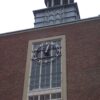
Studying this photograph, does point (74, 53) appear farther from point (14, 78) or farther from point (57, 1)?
point (57, 1)

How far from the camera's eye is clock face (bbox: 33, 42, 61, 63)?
73.6 feet

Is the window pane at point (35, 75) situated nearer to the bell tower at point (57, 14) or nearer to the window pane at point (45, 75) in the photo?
the window pane at point (45, 75)

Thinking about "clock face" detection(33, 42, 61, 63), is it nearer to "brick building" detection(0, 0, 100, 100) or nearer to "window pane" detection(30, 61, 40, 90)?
"brick building" detection(0, 0, 100, 100)

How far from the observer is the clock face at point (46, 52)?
2242 cm

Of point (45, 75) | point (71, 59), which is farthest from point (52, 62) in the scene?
point (71, 59)

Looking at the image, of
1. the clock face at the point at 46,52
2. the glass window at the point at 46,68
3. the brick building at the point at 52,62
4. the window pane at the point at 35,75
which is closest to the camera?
the brick building at the point at 52,62

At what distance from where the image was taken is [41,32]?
2405cm

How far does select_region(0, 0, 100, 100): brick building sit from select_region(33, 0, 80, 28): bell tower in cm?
910

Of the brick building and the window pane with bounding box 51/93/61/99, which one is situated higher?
the brick building

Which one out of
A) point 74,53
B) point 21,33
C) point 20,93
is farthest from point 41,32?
point 20,93

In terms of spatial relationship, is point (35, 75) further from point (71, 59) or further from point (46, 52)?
point (71, 59)

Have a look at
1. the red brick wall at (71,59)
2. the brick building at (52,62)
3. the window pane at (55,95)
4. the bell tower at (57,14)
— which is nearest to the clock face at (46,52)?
the brick building at (52,62)

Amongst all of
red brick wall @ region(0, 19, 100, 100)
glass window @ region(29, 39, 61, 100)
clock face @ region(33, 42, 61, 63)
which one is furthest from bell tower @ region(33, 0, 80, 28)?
glass window @ region(29, 39, 61, 100)

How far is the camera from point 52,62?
22.1 metres
